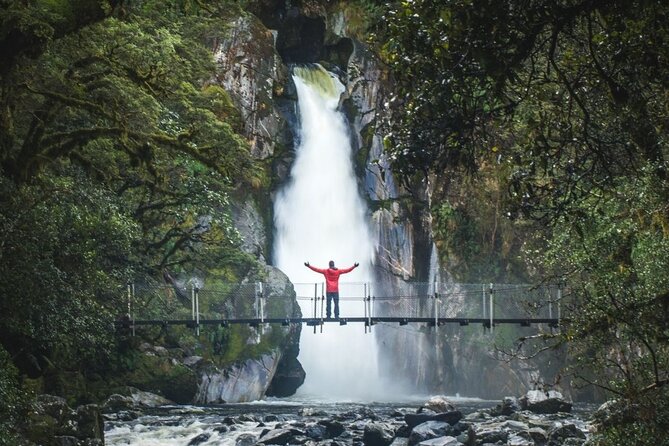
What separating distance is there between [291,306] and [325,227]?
912 cm

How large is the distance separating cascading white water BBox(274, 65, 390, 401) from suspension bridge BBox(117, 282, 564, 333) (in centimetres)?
436

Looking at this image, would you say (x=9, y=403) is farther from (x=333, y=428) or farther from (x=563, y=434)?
(x=563, y=434)

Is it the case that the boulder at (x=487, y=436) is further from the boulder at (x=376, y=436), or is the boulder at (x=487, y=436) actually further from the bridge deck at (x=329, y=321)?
the bridge deck at (x=329, y=321)

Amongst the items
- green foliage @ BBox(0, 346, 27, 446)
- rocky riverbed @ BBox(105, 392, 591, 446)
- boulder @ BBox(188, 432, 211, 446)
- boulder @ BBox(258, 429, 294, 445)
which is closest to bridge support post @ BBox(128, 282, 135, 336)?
rocky riverbed @ BBox(105, 392, 591, 446)

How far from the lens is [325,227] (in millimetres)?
34469

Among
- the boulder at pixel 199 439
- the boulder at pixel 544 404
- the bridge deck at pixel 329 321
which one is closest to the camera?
the boulder at pixel 199 439

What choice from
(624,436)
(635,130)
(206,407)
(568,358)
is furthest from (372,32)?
(568,358)

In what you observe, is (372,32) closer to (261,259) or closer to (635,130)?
(635,130)

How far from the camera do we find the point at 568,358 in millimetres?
27688

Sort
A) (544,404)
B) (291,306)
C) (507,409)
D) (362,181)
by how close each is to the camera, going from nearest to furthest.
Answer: (507,409)
(544,404)
(291,306)
(362,181)

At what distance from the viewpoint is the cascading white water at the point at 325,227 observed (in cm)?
3331

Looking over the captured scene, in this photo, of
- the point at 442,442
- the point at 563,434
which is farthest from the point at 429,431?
the point at 563,434

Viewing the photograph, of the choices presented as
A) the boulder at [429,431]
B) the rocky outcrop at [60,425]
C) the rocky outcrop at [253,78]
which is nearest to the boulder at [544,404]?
the boulder at [429,431]

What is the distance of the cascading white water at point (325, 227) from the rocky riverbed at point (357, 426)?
11273 mm
